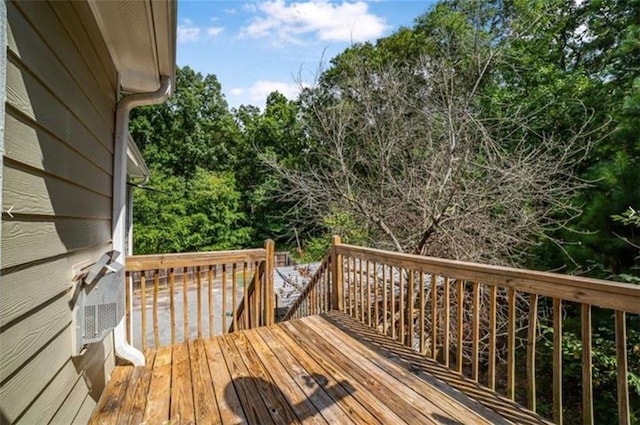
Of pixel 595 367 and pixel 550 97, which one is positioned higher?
pixel 550 97

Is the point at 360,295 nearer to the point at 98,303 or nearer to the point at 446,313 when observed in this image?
the point at 446,313

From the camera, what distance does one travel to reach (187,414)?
1.83 m

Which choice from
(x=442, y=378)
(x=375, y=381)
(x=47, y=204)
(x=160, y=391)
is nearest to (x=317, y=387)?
(x=375, y=381)

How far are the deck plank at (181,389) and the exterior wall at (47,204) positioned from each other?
0.44m

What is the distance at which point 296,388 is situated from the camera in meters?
2.09

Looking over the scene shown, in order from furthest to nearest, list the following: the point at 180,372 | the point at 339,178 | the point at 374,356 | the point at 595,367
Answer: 1. the point at 339,178
2. the point at 595,367
3. the point at 374,356
4. the point at 180,372

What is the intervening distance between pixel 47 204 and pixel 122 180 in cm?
130

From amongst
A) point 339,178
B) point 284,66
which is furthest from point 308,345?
point 284,66

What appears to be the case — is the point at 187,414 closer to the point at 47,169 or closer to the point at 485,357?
the point at 47,169


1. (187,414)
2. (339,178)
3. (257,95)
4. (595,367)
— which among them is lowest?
(595,367)

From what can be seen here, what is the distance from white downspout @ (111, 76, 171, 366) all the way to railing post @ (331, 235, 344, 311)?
6.45ft

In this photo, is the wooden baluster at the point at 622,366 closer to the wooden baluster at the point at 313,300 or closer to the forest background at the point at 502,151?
the forest background at the point at 502,151

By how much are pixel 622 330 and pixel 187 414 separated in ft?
7.27

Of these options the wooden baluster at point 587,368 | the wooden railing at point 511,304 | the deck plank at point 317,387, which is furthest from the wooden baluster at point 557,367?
the deck plank at point 317,387
